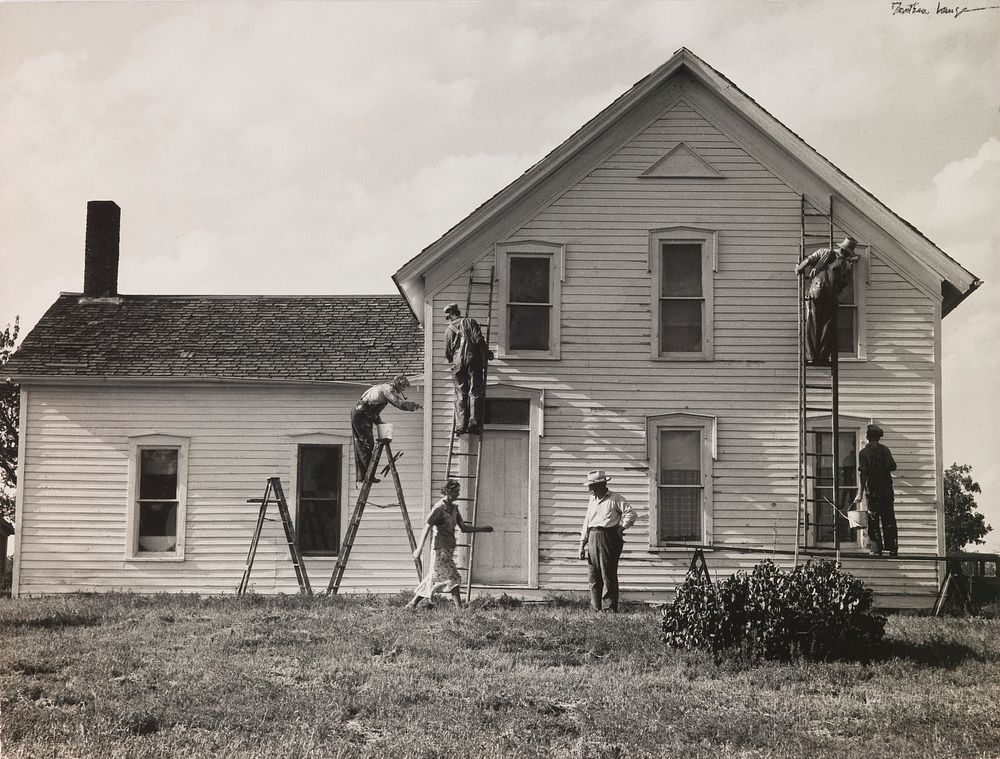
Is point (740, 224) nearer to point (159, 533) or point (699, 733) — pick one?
point (699, 733)

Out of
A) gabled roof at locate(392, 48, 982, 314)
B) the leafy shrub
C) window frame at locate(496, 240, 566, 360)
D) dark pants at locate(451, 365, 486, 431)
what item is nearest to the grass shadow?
the leafy shrub

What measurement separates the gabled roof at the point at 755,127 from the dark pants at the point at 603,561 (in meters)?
4.91

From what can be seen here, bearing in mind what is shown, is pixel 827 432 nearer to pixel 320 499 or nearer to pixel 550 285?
pixel 550 285

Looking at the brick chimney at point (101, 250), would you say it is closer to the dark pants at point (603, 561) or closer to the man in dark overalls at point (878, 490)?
the dark pants at point (603, 561)

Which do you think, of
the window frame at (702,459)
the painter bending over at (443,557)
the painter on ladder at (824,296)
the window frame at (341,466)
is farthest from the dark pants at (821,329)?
the window frame at (341,466)

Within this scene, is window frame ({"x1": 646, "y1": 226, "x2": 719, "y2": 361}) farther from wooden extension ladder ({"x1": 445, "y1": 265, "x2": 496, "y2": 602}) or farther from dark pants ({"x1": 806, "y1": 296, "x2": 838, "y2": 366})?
wooden extension ladder ({"x1": 445, "y1": 265, "x2": 496, "y2": 602})

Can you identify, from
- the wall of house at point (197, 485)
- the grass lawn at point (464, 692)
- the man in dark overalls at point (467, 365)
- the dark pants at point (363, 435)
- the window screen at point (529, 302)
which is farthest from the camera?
the wall of house at point (197, 485)

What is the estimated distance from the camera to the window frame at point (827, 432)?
15.5 metres

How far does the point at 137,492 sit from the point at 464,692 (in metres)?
10.1

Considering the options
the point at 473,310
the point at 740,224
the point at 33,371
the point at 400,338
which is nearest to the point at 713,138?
the point at 740,224

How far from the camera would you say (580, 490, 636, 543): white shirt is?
1352 centimetres

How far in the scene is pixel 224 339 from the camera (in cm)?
1862

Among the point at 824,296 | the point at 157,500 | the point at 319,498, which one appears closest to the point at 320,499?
the point at 319,498

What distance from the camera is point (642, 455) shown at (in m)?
15.7
